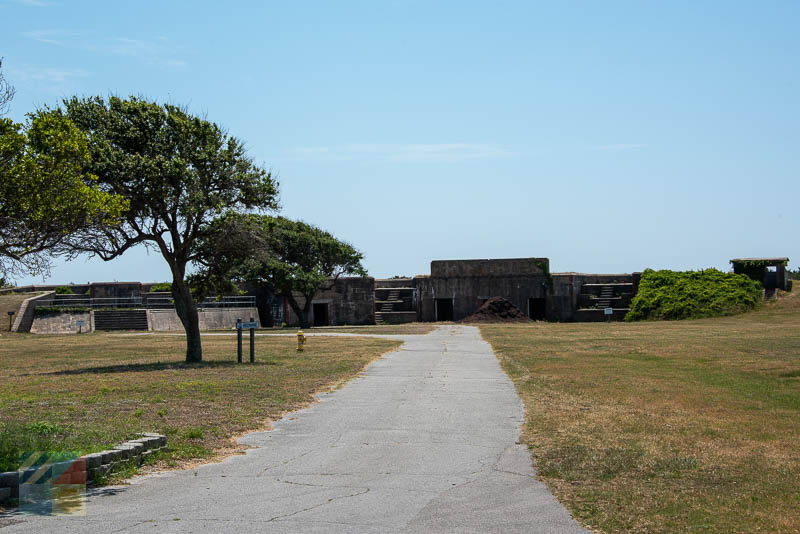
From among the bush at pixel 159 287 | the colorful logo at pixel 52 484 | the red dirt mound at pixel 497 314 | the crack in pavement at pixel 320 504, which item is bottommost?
the crack in pavement at pixel 320 504

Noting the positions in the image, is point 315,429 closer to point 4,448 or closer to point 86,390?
point 4,448

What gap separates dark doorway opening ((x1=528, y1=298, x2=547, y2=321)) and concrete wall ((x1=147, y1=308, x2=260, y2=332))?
856 inches

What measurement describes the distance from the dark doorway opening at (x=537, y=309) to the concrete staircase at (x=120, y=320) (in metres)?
29.4

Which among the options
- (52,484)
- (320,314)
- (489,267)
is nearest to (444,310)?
(489,267)

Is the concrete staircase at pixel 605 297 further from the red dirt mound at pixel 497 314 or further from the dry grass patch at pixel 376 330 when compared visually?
the dry grass patch at pixel 376 330

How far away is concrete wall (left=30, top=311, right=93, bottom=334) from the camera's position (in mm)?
50938

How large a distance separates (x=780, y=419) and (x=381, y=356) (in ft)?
49.9

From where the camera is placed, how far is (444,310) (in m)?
63.7

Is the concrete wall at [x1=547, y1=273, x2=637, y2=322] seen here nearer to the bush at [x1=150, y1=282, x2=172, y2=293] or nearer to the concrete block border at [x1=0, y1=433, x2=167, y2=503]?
the bush at [x1=150, y1=282, x2=172, y2=293]

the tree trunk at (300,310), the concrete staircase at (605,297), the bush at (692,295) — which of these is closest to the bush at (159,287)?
the tree trunk at (300,310)

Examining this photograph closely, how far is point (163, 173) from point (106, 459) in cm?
1372

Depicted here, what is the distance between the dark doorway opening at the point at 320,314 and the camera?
6317cm

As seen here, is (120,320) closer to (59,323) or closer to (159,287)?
(59,323)

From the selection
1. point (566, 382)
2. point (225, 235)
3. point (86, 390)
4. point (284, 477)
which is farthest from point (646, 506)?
point (225, 235)
